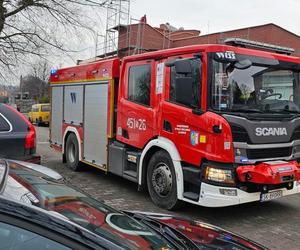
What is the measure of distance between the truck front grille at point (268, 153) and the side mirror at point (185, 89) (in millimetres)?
1171

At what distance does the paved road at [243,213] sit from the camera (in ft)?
19.3

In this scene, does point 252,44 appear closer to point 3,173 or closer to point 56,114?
point 3,173

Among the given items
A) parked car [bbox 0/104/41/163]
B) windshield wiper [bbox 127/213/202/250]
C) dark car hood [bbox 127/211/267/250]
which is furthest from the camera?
parked car [bbox 0/104/41/163]

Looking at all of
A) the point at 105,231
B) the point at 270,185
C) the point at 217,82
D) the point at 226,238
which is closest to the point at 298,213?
the point at 270,185

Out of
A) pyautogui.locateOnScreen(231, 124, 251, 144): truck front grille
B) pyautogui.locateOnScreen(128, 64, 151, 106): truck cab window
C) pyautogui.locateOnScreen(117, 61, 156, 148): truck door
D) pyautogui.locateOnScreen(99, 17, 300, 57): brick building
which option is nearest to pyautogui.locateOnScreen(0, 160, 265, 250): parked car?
pyautogui.locateOnScreen(231, 124, 251, 144): truck front grille

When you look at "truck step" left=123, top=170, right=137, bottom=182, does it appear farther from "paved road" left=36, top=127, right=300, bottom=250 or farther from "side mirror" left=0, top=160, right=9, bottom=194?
"side mirror" left=0, top=160, right=9, bottom=194

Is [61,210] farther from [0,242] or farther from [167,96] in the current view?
[167,96]

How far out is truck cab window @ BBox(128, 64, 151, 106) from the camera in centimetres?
762

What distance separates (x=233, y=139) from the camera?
6066mm

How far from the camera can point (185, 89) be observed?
6.54 m

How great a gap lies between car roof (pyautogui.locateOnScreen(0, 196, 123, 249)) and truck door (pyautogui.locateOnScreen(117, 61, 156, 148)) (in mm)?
5272

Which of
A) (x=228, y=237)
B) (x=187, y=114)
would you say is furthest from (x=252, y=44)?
(x=228, y=237)

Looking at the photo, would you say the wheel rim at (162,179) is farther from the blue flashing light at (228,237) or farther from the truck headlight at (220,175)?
the blue flashing light at (228,237)

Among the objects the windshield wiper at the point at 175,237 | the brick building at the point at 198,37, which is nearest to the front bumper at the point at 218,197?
the windshield wiper at the point at 175,237
